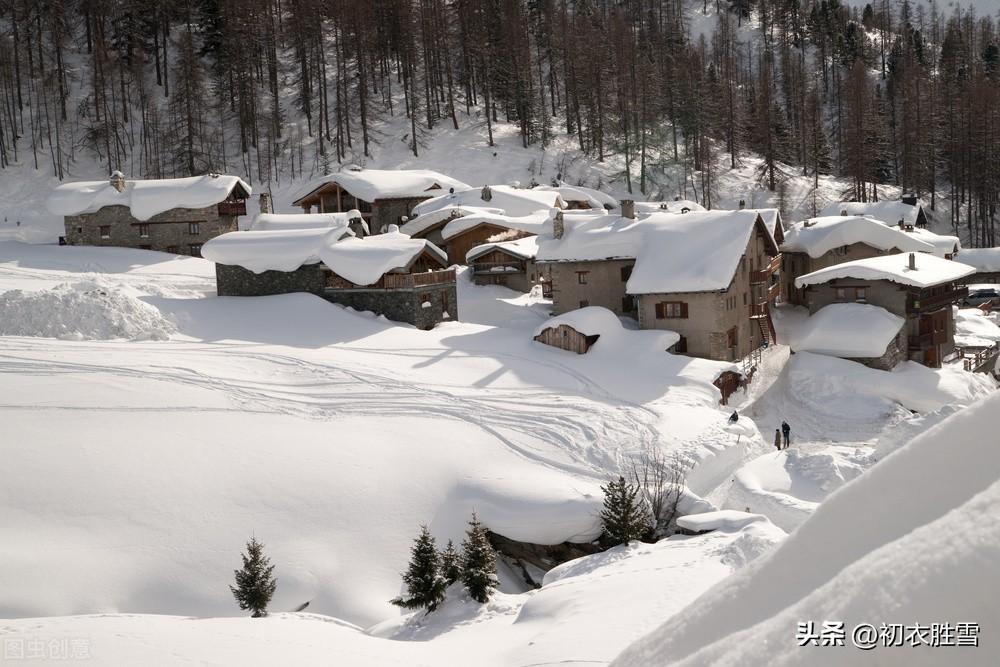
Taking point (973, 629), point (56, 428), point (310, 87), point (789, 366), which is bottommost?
point (789, 366)

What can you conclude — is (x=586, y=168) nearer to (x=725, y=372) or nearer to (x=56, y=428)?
(x=725, y=372)

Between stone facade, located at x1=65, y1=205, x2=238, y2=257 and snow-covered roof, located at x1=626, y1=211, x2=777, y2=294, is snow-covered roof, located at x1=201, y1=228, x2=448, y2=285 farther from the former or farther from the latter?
snow-covered roof, located at x1=626, y1=211, x2=777, y2=294

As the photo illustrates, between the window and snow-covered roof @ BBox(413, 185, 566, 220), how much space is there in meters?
19.0

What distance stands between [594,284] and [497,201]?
1696 centimetres

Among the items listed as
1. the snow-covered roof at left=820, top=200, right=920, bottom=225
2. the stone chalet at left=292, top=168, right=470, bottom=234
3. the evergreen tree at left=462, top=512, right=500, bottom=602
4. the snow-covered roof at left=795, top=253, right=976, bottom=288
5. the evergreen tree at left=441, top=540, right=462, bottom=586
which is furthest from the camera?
the snow-covered roof at left=820, top=200, right=920, bottom=225

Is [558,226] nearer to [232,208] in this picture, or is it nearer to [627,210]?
[627,210]

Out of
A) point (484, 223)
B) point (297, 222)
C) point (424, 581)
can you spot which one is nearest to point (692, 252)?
point (484, 223)

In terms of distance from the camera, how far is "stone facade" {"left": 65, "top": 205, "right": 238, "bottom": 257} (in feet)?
175

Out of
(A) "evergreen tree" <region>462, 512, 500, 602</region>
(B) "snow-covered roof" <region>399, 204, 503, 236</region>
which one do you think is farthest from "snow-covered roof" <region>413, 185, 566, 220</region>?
(A) "evergreen tree" <region>462, 512, 500, 602</region>

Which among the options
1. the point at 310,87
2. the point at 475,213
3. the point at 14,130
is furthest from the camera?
the point at 310,87

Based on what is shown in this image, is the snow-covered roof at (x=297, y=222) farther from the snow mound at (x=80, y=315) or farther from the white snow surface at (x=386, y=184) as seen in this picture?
the snow mound at (x=80, y=315)

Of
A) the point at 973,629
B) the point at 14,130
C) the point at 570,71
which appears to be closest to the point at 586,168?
the point at 570,71

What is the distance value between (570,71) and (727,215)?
41.1m

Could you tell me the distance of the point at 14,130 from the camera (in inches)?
2908
